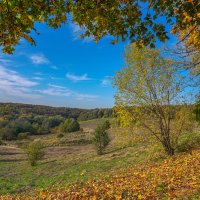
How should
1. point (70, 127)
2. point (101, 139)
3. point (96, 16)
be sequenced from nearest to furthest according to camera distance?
point (96, 16), point (101, 139), point (70, 127)

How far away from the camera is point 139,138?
1627 centimetres

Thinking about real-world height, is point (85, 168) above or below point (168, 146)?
below

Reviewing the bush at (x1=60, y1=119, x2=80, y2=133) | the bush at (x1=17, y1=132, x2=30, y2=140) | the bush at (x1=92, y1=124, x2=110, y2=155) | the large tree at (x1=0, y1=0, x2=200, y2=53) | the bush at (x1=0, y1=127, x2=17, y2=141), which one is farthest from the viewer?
the bush at (x1=60, y1=119, x2=80, y2=133)

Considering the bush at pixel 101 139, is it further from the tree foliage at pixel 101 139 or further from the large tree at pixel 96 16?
the large tree at pixel 96 16

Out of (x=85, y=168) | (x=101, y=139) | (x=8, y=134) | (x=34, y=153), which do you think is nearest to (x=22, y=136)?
(x=8, y=134)

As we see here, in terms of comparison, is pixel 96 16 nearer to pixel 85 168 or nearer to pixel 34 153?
pixel 85 168

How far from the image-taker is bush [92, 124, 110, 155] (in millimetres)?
36000

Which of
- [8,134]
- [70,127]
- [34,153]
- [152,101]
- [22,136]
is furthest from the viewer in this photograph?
[70,127]

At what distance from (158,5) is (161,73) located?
10887 millimetres

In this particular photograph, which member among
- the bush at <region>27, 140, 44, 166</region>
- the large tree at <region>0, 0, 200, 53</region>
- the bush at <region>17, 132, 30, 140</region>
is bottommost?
the bush at <region>17, 132, 30, 140</region>

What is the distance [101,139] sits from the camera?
123ft

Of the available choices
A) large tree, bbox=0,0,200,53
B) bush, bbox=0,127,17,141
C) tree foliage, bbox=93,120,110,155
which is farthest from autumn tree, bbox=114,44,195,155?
bush, bbox=0,127,17,141

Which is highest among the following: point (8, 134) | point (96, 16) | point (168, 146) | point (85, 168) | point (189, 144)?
point (96, 16)

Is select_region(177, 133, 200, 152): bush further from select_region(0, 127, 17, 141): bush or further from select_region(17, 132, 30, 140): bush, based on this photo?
select_region(17, 132, 30, 140): bush
